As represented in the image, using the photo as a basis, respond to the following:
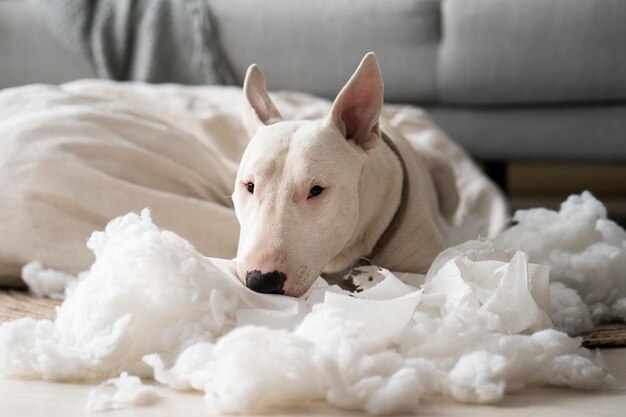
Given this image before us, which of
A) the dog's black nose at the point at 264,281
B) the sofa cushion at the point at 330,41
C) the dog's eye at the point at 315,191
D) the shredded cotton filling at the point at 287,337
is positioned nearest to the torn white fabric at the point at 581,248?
the shredded cotton filling at the point at 287,337

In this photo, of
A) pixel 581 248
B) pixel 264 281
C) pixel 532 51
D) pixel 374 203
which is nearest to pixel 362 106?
pixel 374 203

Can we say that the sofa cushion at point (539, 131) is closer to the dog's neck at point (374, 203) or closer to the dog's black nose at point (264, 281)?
the dog's neck at point (374, 203)

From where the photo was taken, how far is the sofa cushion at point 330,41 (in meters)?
2.78

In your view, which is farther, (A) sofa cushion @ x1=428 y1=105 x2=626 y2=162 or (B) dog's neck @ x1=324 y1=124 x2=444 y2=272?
(A) sofa cushion @ x1=428 y1=105 x2=626 y2=162

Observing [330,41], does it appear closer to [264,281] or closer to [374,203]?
[374,203]

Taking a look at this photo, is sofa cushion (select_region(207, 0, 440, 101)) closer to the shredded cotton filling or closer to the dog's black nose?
the shredded cotton filling

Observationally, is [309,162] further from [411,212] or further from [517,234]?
[517,234]

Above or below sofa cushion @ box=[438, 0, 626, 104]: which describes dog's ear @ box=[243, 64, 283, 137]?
below

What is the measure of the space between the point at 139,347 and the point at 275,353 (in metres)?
0.23

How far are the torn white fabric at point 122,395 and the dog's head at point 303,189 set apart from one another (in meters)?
0.23

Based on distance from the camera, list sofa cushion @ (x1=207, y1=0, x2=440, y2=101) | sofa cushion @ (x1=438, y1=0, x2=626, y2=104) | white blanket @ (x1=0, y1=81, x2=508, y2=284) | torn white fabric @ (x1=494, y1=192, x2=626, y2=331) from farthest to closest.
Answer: sofa cushion @ (x1=207, y1=0, x2=440, y2=101), sofa cushion @ (x1=438, y1=0, x2=626, y2=104), white blanket @ (x1=0, y1=81, x2=508, y2=284), torn white fabric @ (x1=494, y1=192, x2=626, y2=331)

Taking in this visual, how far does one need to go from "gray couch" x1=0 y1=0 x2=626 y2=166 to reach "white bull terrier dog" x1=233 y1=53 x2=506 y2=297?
1.09m

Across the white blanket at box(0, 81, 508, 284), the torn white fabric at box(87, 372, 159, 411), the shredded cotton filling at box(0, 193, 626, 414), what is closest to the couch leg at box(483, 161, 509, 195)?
the white blanket at box(0, 81, 508, 284)

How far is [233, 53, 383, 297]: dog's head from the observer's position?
1.20 meters
